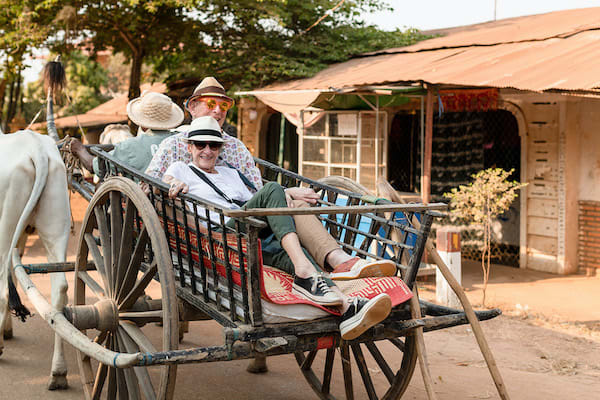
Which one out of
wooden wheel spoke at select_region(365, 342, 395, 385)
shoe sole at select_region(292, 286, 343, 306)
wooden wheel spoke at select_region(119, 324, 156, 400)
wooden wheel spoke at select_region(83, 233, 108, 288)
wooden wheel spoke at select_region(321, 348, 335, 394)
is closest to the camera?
shoe sole at select_region(292, 286, 343, 306)

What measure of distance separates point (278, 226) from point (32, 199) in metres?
2.00

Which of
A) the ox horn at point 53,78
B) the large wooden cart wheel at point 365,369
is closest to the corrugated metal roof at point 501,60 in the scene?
the large wooden cart wheel at point 365,369

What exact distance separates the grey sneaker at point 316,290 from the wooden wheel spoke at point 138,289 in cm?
75

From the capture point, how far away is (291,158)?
12578mm

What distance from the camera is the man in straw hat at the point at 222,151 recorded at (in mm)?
4023

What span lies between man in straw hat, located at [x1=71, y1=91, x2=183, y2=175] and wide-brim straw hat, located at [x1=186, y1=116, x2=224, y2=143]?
72 cm

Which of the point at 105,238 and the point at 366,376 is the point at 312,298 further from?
the point at 105,238

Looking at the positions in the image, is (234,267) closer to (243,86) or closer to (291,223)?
(291,223)

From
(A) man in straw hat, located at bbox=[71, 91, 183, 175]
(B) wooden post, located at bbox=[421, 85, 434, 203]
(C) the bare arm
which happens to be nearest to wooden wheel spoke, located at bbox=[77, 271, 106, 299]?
(A) man in straw hat, located at bbox=[71, 91, 183, 175]

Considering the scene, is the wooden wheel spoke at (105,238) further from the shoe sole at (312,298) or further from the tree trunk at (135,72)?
the tree trunk at (135,72)

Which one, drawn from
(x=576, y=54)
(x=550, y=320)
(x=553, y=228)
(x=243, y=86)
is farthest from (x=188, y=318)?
(x=243, y=86)

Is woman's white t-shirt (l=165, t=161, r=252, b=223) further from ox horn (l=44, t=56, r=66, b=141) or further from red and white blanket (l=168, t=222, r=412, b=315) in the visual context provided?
ox horn (l=44, t=56, r=66, b=141)

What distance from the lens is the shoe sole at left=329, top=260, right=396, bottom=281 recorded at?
304 cm

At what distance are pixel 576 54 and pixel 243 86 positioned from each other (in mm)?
5747
